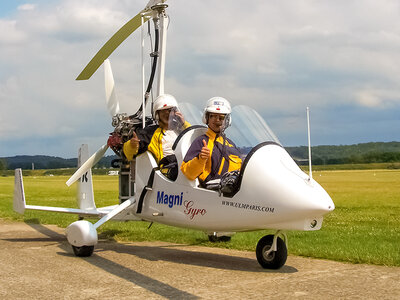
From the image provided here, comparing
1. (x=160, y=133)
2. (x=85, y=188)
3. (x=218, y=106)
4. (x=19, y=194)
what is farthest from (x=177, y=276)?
(x=85, y=188)

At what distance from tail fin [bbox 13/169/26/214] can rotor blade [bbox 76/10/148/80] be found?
82.3 inches

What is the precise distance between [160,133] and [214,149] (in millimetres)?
1425

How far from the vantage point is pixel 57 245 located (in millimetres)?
8672

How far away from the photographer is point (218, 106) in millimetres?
6609

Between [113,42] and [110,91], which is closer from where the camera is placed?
[110,91]

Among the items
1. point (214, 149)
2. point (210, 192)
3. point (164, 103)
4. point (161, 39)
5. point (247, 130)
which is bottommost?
point (210, 192)

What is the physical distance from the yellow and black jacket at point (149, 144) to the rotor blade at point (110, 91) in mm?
1352

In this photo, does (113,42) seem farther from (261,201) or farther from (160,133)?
(261,201)

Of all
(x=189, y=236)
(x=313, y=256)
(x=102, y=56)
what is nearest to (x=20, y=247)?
(x=189, y=236)

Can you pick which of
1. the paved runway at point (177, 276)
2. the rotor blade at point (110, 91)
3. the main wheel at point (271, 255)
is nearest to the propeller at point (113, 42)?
the rotor blade at point (110, 91)

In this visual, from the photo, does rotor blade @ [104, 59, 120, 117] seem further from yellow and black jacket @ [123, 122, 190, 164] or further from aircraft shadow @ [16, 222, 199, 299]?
aircraft shadow @ [16, 222, 199, 299]

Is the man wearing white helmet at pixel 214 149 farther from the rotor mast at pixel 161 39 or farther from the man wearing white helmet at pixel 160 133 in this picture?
the rotor mast at pixel 161 39

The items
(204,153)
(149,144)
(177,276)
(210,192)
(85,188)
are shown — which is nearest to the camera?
(177,276)

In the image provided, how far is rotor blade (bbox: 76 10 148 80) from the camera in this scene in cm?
910
